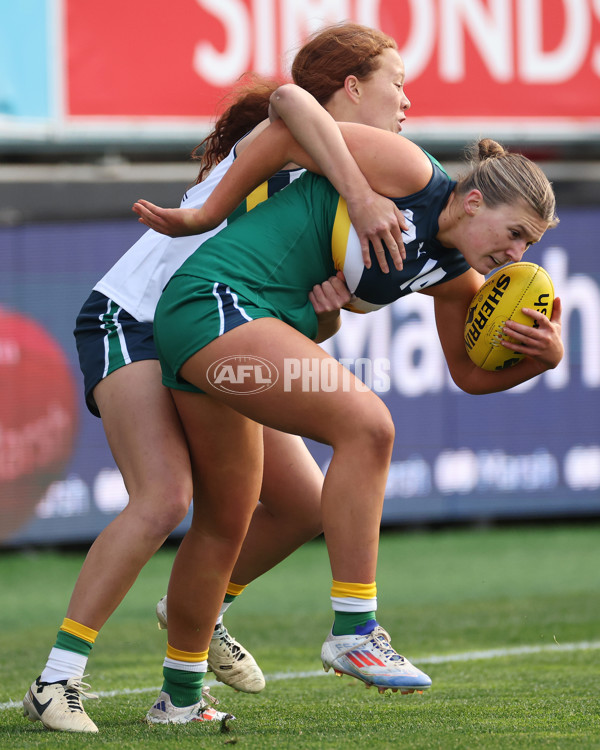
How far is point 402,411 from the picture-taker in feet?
30.0

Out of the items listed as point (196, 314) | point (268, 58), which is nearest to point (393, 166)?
point (196, 314)

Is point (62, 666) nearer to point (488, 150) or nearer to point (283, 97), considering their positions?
point (283, 97)

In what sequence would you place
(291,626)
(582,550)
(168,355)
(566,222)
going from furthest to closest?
(566,222), (582,550), (291,626), (168,355)

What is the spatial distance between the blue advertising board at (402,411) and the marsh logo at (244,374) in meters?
5.35

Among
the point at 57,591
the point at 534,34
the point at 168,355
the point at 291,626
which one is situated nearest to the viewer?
the point at 168,355

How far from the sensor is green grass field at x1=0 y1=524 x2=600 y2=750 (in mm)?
3098

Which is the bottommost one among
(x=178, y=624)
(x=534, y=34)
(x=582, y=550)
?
(x=582, y=550)

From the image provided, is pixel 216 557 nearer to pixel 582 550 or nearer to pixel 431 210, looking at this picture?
pixel 431 210

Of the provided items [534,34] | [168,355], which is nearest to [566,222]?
[534,34]

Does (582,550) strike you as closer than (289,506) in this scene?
No

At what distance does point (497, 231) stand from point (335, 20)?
284 inches

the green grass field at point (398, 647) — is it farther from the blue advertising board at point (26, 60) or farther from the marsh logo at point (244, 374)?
the blue advertising board at point (26, 60)

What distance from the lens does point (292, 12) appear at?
9.70 meters

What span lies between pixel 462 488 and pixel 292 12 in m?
4.23
